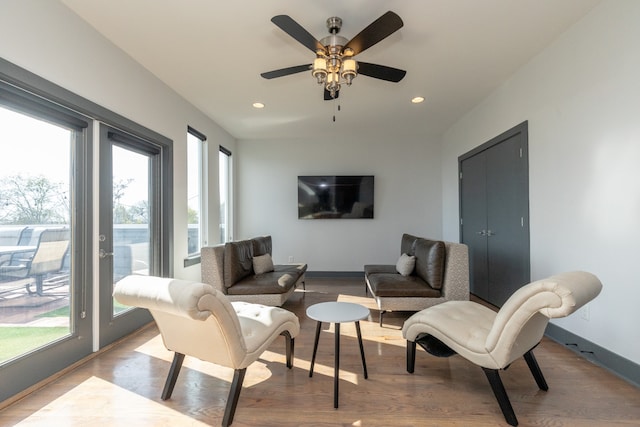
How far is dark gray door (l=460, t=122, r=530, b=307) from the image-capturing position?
3117mm

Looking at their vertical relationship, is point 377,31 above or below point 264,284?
above

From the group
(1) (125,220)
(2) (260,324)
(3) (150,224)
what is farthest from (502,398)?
(3) (150,224)

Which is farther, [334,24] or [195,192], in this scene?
[195,192]

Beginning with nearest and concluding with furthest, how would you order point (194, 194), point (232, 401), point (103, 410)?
1. point (232, 401)
2. point (103, 410)
3. point (194, 194)

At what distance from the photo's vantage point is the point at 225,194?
5410 millimetres

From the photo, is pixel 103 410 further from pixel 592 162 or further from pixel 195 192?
pixel 592 162

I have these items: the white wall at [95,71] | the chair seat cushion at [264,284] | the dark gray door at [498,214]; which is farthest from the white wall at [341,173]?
the chair seat cushion at [264,284]

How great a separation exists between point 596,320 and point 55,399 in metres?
3.90

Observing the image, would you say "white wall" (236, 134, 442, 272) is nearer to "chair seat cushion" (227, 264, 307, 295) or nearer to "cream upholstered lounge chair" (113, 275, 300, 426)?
"chair seat cushion" (227, 264, 307, 295)

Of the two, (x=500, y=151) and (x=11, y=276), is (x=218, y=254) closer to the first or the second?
(x=11, y=276)

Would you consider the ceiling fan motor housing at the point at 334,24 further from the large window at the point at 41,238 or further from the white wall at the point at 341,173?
the white wall at the point at 341,173

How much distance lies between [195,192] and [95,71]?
6.81 ft

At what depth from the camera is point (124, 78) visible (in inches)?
108

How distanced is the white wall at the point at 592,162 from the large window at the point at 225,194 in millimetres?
4525
